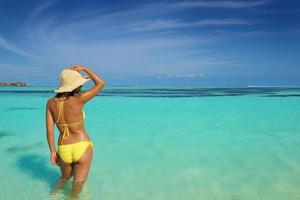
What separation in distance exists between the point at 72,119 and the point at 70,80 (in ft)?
1.53

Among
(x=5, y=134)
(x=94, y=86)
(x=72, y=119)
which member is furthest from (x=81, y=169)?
(x=5, y=134)

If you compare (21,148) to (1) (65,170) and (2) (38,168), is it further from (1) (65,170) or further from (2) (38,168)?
(1) (65,170)

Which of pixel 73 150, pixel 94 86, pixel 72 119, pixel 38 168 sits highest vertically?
pixel 94 86

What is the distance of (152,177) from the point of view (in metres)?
5.79

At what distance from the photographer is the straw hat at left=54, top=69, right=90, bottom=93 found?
375 cm

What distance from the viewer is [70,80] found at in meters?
3.77

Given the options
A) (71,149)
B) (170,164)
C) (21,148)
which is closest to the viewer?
(71,149)

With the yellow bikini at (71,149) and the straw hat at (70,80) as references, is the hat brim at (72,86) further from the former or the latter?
the yellow bikini at (71,149)

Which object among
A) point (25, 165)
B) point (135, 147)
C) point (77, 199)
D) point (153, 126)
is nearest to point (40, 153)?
point (25, 165)

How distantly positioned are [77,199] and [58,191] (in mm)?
444

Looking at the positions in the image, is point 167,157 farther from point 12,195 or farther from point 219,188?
point 12,195

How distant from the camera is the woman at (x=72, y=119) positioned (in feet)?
12.5

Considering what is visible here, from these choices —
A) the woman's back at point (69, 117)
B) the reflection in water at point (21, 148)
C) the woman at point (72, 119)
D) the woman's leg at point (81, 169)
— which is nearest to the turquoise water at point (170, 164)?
the reflection in water at point (21, 148)

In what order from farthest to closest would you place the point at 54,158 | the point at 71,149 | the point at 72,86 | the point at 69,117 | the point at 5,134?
1. the point at 5,134
2. the point at 54,158
3. the point at 71,149
4. the point at 69,117
5. the point at 72,86
